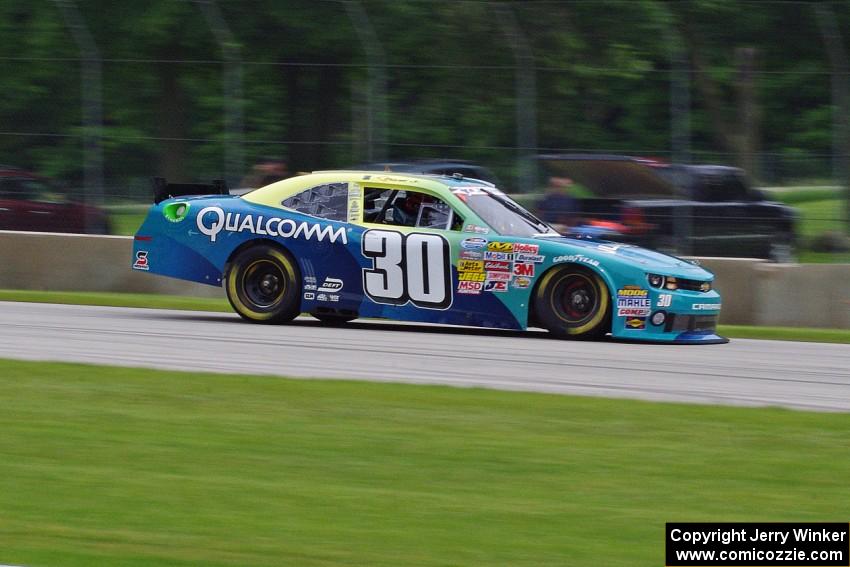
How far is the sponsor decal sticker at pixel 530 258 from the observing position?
11750 mm

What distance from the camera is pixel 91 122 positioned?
672 inches

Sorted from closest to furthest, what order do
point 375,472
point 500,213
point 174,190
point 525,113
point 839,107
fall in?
point 375,472
point 500,213
point 174,190
point 839,107
point 525,113

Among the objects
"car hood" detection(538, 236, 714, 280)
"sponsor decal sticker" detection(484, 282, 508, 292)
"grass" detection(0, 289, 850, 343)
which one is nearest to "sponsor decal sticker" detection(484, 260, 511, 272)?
"sponsor decal sticker" detection(484, 282, 508, 292)

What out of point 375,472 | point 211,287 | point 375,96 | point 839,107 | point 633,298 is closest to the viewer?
point 375,472

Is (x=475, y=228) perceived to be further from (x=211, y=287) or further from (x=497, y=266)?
(x=211, y=287)

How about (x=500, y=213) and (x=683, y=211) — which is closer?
(x=500, y=213)

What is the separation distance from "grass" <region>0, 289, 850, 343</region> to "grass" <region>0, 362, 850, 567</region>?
5270 mm

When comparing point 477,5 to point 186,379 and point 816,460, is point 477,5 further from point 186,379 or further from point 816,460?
point 816,460

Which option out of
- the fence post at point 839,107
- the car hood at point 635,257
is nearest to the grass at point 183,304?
the car hood at point 635,257

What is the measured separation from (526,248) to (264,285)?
2.55 meters

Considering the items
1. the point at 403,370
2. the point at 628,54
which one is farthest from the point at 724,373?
the point at 628,54

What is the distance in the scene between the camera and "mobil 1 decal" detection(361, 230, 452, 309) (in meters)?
12.0

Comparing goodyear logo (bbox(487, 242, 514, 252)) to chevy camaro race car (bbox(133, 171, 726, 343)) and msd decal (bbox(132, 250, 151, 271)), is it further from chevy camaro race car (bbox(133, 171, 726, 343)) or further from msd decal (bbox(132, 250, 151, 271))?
msd decal (bbox(132, 250, 151, 271))

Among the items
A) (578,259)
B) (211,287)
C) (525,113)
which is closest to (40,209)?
(211,287)
